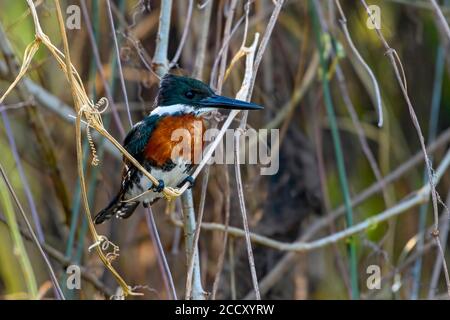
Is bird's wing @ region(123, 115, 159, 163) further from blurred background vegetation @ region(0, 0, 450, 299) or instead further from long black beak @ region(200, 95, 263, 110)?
blurred background vegetation @ region(0, 0, 450, 299)

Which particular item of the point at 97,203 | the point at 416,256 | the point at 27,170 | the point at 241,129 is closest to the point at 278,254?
the point at 416,256

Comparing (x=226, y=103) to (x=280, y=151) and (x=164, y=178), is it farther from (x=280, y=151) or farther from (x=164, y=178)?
(x=280, y=151)

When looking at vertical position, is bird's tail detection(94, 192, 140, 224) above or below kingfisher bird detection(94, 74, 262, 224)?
below

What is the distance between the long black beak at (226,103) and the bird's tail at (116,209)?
462mm

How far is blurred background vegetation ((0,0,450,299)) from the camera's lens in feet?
10.4

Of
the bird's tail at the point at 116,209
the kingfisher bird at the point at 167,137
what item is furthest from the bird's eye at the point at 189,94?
the bird's tail at the point at 116,209

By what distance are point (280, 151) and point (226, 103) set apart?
3.68ft

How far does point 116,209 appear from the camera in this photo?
277cm

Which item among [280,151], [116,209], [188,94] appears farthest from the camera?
[280,151]

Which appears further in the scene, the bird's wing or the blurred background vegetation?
the blurred background vegetation

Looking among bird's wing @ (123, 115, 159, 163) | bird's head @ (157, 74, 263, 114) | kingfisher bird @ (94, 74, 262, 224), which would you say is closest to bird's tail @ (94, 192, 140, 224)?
kingfisher bird @ (94, 74, 262, 224)

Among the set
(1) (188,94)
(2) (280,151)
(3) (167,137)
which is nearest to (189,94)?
(1) (188,94)

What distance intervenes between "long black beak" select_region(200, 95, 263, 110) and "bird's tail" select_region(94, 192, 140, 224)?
0.46 metres
